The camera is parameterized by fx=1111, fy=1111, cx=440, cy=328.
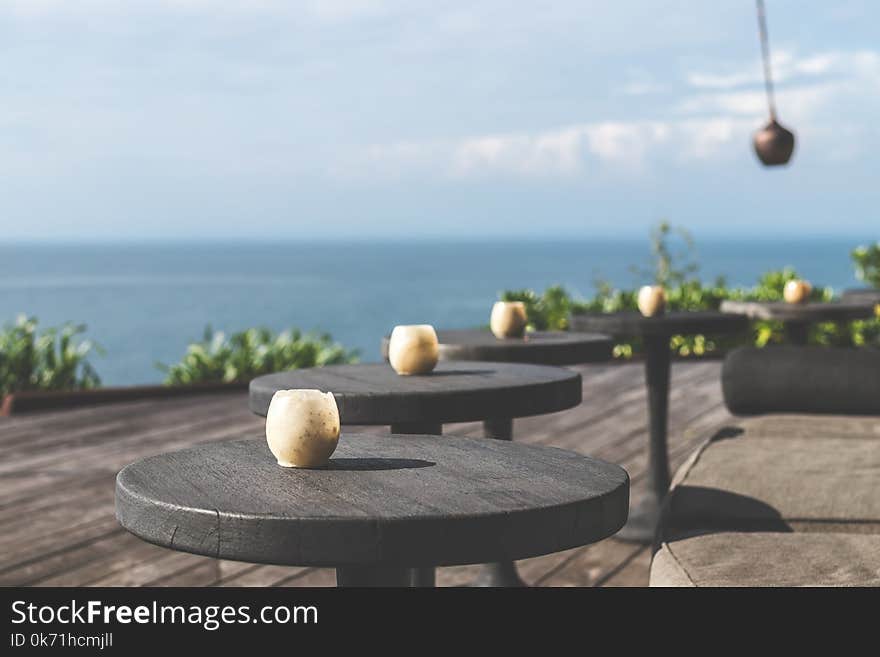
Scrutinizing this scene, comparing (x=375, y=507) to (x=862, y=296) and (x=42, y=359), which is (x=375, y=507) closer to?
(x=862, y=296)

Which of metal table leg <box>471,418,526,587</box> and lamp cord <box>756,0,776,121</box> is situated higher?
lamp cord <box>756,0,776,121</box>

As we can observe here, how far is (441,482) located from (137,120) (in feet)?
224

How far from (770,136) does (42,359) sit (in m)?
4.99

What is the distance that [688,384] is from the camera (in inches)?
314

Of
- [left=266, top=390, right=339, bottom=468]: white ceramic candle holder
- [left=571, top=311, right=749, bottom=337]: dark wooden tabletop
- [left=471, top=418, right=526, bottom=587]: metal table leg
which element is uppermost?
[left=266, top=390, right=339, bottom=468]: white ceramic candle holder

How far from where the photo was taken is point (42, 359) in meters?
7.37

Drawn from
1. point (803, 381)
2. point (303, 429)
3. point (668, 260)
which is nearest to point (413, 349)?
point (303, 429)

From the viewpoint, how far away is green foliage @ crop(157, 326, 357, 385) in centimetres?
819

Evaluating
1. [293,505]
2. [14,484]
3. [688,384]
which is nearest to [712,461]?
[293,505]

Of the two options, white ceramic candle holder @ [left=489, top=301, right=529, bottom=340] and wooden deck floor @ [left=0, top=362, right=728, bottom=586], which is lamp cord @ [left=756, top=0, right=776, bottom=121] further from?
white ceramic candle holder @ [left=489, top=301, right=529, bottom=340]

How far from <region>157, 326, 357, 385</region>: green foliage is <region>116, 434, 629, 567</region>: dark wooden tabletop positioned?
6.39 meters

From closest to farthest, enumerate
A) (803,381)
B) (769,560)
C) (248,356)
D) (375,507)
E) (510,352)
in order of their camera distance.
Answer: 1. (375,507)
2. (769,560)
3. (510,352)
4. (803,381)
5. (248,356)

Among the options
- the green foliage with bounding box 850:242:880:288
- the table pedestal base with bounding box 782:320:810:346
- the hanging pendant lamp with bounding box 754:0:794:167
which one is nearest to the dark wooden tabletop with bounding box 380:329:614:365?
the table pedestal base with bounding box 782:320:810:346
